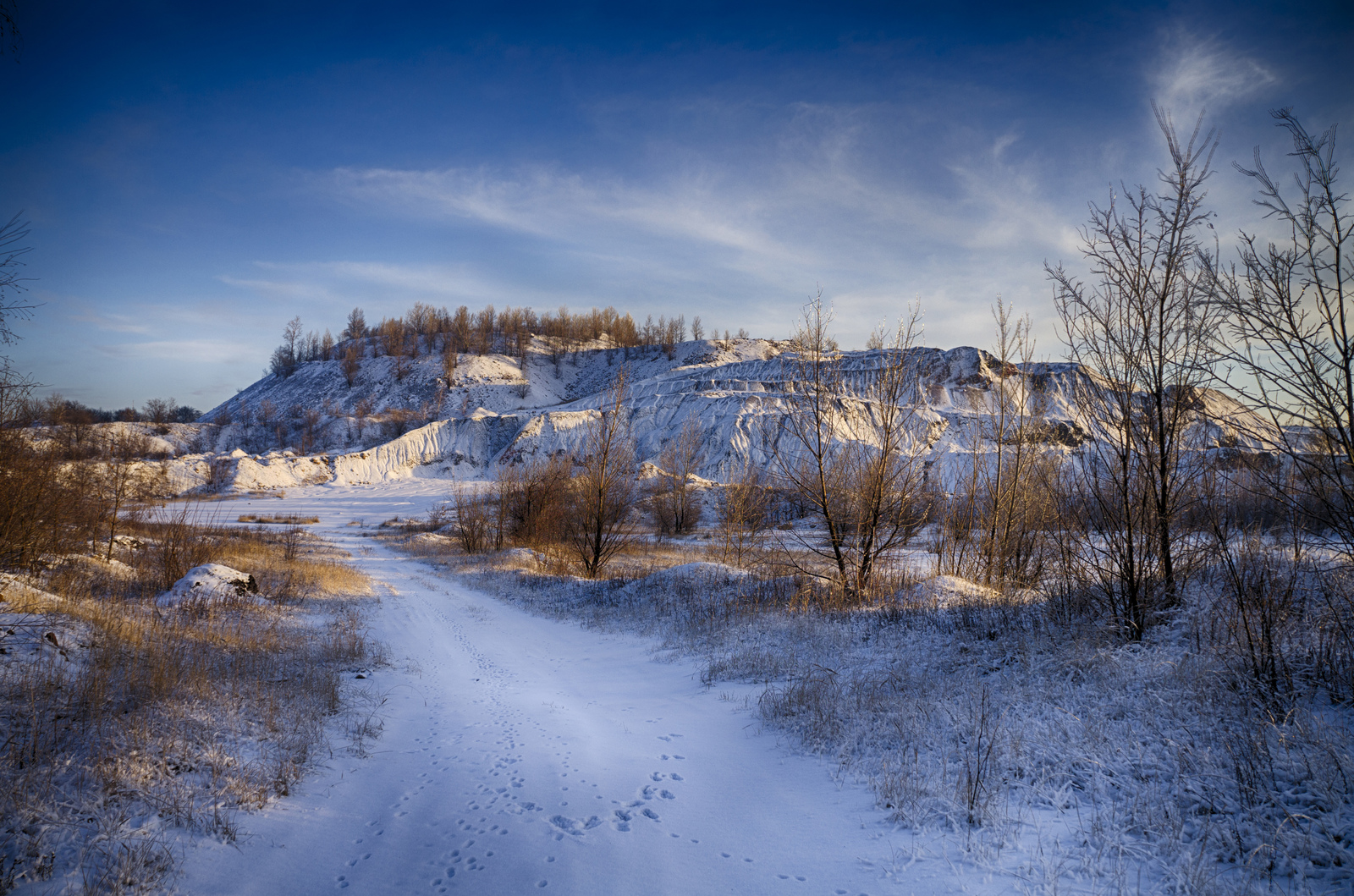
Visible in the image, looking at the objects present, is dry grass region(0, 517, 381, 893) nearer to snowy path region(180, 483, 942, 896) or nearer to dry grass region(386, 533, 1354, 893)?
snowy path region(180, 483, 942, 896)

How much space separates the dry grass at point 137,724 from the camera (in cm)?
294

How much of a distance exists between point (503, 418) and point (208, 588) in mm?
58335

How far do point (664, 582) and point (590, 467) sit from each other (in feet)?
17.9

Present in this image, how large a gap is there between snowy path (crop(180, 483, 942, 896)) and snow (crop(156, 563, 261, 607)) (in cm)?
520

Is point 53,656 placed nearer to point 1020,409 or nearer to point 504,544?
point 1020,409

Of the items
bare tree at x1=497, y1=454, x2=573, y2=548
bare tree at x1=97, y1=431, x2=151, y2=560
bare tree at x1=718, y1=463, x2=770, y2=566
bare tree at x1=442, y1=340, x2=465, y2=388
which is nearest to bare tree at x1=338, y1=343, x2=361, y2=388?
bare tree at x1=442, y1=340, x2=465, y2=388

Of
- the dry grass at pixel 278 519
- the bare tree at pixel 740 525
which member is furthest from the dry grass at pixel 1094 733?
the dry grass at pixel 278 519

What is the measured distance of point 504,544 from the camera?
2564 centimetres

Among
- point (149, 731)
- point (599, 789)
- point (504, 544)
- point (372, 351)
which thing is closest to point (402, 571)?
point (504, 544)

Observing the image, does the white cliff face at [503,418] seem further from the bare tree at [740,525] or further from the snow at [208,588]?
the snow at [208,588]

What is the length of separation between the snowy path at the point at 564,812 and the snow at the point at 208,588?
5.20 metres

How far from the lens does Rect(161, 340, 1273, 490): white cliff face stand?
5088cm

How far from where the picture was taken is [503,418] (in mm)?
66688

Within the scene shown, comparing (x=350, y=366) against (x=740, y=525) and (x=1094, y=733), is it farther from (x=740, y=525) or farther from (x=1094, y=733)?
(x=1094, y=733)
